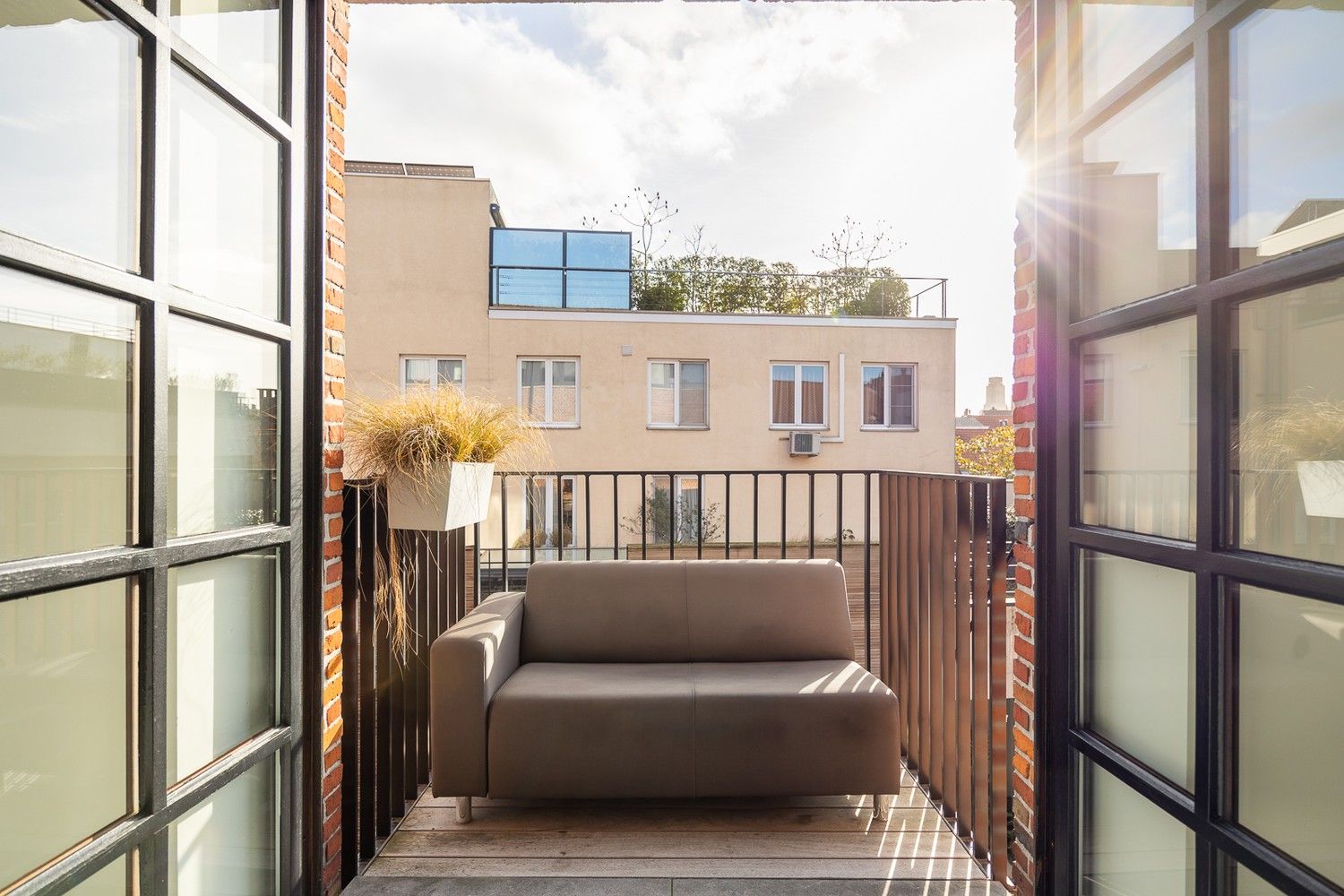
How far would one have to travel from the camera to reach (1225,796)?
3.59ft

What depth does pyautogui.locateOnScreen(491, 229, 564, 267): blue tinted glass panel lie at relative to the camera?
992 centimetres

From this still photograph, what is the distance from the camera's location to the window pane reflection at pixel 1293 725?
914 millimetres

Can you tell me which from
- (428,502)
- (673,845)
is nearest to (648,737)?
(673,845)

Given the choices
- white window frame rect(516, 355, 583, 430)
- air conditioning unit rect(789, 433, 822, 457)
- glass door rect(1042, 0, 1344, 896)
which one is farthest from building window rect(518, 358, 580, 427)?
glass door rect(1042, 0, 1344, 896)

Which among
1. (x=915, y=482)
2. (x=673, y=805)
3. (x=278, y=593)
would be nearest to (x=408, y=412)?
(x=278, y=593)

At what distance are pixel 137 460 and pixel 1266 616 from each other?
1.79 meters

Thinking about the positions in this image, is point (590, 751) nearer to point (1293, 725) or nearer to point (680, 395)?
point (1293, 725)

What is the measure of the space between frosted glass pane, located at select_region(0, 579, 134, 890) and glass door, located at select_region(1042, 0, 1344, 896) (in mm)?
1731

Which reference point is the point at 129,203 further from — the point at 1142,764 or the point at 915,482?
the point at 915,482

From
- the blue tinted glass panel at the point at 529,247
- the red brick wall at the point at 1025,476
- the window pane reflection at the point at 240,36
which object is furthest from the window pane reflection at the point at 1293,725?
the blue tinted glass panel at the point at 529,247

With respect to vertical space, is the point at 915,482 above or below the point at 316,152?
below

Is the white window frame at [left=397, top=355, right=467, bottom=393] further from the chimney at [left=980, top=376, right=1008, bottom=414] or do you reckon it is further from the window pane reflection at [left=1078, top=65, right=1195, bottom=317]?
the chimney at [left=980, top=376, right=1008, bottom=414]

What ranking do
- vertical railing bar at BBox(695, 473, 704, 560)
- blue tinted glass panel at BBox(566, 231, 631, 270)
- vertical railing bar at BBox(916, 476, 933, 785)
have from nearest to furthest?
vertical railing bar at BBox(916, 476, 933, 785)
vertical railing bar at BBox(695, 473, 704, 560)
blue tinted glass panel at BBox(566, 231, 631, 270)

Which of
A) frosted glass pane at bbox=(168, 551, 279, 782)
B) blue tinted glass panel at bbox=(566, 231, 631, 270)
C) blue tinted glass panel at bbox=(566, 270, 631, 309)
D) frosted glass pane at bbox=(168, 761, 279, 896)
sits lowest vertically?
frosted glass pane at bbox=(168, 761, 279, 896)
